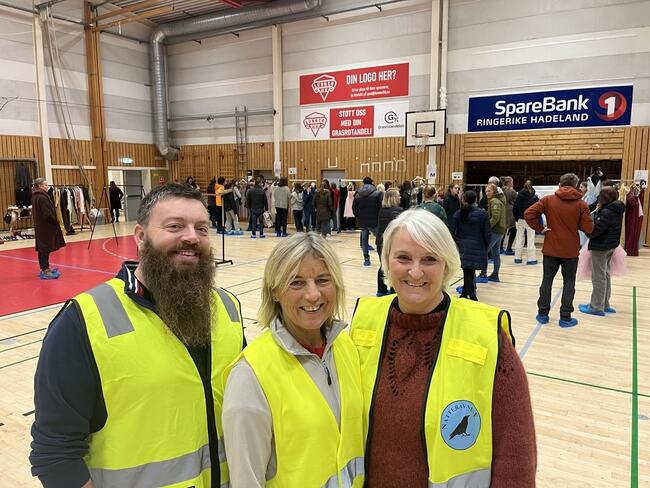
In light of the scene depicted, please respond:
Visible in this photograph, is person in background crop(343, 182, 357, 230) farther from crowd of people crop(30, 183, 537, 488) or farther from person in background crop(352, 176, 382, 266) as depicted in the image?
crowd of people crop(30, 183, 537, 488)

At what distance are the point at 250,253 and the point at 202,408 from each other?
9619mm

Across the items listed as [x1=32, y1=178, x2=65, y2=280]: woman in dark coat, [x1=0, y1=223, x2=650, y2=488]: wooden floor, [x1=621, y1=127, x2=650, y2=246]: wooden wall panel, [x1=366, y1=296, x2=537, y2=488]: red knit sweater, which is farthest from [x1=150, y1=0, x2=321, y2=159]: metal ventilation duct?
[x1=366, y1=296, x2=537, y2=488]: red knit sweater

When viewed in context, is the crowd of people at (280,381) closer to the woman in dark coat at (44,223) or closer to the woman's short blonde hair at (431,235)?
the woman's short blonde hair at (431,235)

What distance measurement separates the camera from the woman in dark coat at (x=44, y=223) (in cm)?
765

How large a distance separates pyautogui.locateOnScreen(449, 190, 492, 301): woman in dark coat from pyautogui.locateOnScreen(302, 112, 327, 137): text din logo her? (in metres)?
10.1

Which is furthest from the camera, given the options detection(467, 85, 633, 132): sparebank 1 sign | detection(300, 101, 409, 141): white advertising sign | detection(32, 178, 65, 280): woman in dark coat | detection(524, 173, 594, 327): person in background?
detection(300, 101, 409, 141): white advertising sign

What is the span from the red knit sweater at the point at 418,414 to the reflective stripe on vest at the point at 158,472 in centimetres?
50

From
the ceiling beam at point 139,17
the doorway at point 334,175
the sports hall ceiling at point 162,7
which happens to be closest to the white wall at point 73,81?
the ceiling beam at point 139,17

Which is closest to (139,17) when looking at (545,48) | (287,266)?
(545,48)

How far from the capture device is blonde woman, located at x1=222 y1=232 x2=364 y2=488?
1.18 m

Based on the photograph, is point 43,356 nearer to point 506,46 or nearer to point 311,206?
point 311,206

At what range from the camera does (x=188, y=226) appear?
4.87 ft

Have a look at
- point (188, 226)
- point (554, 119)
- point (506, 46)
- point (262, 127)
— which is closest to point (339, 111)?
point (262, 127)

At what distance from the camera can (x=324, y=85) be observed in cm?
1533
